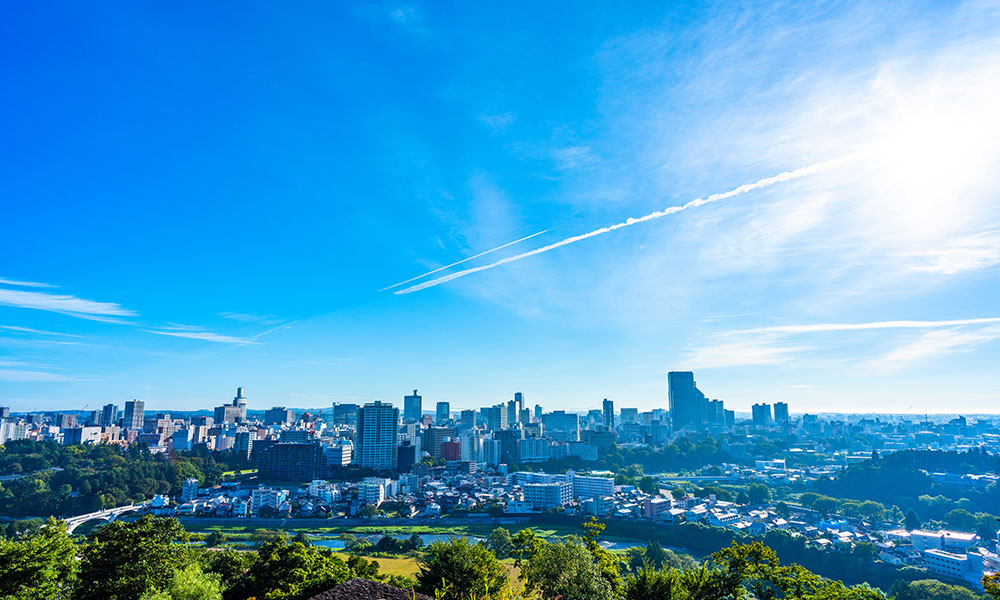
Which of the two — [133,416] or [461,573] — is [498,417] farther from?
[461,573]

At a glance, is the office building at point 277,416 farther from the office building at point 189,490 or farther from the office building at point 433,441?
the office building at point 189,490

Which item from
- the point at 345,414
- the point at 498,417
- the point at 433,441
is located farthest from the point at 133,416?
the point at 498,417

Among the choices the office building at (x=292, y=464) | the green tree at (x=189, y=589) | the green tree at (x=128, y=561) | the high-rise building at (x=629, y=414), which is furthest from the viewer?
the high-rise building at (x=629, y=414)

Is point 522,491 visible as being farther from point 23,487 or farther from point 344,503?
point 23,487

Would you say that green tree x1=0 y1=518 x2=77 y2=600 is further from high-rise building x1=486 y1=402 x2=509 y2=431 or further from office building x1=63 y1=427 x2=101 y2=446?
high-rise building x1=486 y1=402 x2=509 y2=431

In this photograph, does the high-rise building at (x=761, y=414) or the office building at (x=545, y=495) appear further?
the high-rise building at (x=761, y=414)

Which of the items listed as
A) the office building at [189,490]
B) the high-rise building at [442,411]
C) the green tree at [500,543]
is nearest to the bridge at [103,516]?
the office building at [189,490]

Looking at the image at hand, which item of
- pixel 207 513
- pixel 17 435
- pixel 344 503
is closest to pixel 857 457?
pixel 344 503

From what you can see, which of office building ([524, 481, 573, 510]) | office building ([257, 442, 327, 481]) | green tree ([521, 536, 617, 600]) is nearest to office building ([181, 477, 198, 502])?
office building ([257, 442, 327, 481])
